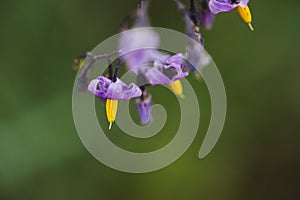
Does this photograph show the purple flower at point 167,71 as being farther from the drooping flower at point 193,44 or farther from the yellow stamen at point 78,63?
the yellow stamen at point 78,63

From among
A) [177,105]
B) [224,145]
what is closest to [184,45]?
[177,105]

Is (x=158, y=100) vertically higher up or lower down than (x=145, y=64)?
lower down

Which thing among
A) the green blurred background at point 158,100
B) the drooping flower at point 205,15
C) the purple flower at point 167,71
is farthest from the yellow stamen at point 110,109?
the green blurred background at point 158,100

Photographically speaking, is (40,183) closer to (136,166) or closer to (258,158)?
(136,166)

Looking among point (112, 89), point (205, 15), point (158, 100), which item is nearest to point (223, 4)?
point (205, 15)

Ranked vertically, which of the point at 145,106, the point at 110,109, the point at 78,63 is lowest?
the point at 145,106

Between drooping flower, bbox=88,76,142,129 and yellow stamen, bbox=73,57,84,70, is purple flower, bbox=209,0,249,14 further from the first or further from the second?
yellow stamen, bbox=73,57,84,70

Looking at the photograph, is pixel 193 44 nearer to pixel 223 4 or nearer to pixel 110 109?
pixel 223 4
